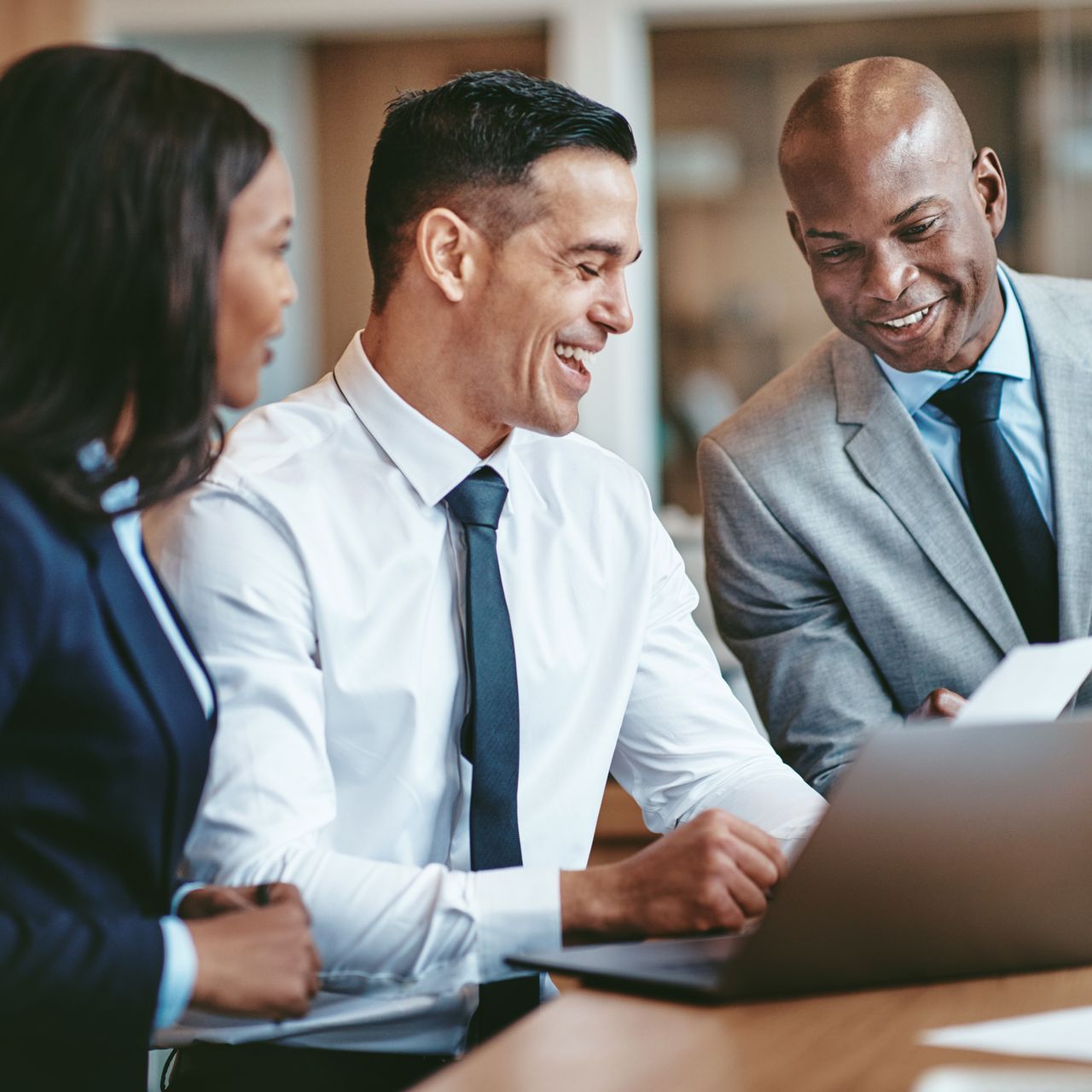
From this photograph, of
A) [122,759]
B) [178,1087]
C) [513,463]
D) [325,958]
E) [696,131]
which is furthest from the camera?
[696,131]

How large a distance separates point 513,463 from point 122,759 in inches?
26.8

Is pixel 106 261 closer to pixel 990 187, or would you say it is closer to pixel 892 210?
pixel 892 210

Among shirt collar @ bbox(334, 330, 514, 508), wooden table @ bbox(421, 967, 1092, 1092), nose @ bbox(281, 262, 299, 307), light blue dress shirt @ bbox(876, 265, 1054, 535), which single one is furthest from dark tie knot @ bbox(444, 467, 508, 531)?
light blue dress shirt @ bbox(876, 265, 1054, 535)

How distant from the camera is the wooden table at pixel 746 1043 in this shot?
82 cm

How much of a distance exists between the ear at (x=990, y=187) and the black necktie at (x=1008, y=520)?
0.24m

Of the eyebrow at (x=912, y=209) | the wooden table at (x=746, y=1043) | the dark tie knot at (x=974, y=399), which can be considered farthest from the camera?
the dark tie knot at (x=974, y=399)

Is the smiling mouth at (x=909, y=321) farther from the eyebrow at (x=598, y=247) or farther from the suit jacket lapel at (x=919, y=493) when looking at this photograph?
the eyebrow at (x=598, y=247)

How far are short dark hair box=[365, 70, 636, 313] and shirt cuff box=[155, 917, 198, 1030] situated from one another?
32.2 inches

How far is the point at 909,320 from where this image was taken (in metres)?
1.80

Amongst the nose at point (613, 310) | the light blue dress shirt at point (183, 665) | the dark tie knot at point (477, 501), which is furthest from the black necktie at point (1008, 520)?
the light blue dress shirt at point (183, 665)

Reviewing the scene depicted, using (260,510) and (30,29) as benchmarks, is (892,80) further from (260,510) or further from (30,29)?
(30,29)

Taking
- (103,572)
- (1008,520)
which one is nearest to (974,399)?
(1008,520)

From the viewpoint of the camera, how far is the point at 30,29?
4.10m

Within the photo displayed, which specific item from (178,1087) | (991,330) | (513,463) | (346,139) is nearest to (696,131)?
(346,139)
